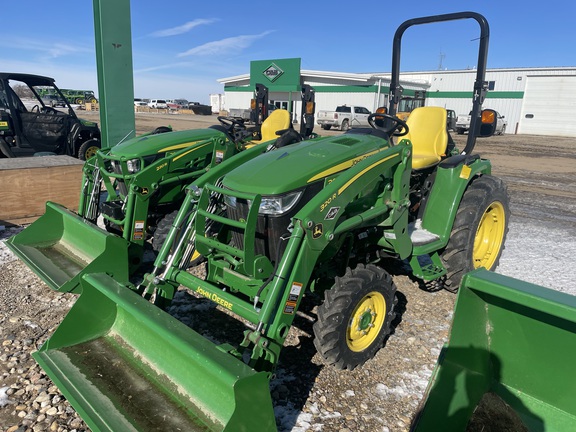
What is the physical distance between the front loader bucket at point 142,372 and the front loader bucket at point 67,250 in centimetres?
82

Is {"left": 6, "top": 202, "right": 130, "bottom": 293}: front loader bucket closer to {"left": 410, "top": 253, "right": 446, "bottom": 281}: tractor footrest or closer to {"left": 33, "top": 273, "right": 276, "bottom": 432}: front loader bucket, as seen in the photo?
{"left": 33, "top": 273, "right": 276, "bottom": 432}: front loader bucket

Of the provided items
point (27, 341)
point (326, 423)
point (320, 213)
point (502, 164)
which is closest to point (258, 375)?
point (326, 423)

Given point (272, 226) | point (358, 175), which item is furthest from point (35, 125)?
point (358, 175)

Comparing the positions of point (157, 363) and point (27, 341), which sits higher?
point (157, 363)

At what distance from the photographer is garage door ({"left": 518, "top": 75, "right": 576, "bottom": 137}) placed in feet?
102

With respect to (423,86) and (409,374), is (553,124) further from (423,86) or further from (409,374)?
(409,374)

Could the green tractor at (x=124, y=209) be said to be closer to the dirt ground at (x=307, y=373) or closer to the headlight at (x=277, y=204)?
the dirt ground at (x=307, y=373)

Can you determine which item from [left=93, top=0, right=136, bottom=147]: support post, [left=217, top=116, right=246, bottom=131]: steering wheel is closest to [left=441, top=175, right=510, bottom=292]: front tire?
[left=217, top=116, right=246, bottom=131]: steering wheel

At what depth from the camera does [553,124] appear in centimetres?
3209

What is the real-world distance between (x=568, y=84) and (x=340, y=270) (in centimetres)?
3448

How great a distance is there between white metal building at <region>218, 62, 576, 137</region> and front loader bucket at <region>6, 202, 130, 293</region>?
25143mm

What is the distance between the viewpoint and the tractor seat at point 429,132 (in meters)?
4.68

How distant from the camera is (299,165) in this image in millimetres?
3219

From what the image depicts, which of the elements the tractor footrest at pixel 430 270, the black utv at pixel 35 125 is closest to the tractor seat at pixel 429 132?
the tractor footrest at pixel 430 270
